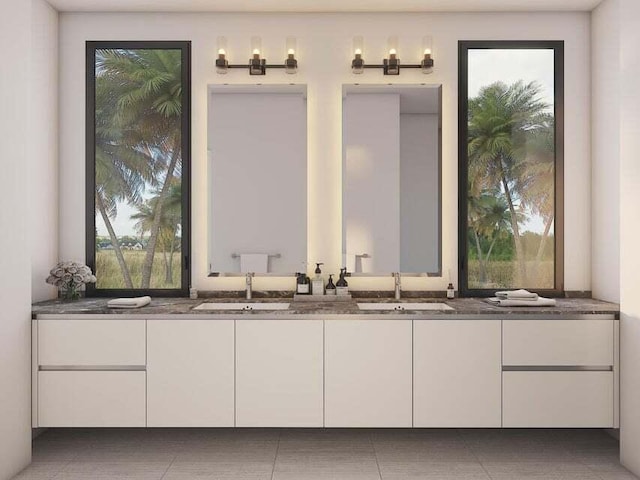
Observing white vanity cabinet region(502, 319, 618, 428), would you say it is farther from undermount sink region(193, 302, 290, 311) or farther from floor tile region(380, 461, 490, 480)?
undermount sink region(193, 302, 290, 311)

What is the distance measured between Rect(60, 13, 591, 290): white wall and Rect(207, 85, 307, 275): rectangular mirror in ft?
0.25

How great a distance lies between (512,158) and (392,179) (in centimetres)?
86

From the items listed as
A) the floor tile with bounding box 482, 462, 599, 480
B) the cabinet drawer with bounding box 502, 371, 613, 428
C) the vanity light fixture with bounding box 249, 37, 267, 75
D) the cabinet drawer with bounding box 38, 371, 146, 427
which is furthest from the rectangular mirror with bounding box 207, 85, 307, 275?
the floor tile with bounding box 482, 462, 599, 480

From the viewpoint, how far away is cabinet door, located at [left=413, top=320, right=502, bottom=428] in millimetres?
3029

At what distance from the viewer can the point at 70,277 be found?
11.1ft

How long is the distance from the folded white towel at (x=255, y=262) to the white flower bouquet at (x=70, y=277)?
3.24 ft

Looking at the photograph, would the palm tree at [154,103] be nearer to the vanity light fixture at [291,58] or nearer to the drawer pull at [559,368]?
the vanity light fixture at [291,58]

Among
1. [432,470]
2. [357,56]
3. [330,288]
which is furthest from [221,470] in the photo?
[357,56]

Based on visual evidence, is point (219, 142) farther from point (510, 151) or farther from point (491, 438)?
point (491, 438)

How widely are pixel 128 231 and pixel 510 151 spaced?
2.73 metres

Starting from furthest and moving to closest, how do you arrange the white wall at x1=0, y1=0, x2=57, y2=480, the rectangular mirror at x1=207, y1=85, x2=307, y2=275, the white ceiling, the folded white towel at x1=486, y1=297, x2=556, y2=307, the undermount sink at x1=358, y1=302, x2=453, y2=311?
the rectangular mirror at x1=207, y1=85, x2=307, y2=275, the white ceiling, the undermount sink at x1=358, y1=302, x2=453, y2=311, the folded white towel at x1=486, y1=297, x2=556, y2=307, the white wall at x1=0, y1=0, x2=57, y2=480

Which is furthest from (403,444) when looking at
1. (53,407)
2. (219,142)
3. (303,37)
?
(303,37)

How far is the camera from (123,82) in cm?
370

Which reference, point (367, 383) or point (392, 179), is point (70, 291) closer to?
point (367, 383)
